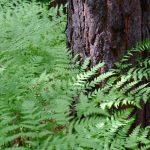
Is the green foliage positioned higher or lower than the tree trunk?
lower

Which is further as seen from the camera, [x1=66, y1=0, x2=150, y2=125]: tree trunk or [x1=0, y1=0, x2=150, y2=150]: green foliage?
[x1=66, y1=0, x2=150, y2=125]: tree trunk

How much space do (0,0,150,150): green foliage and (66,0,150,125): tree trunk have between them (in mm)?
100

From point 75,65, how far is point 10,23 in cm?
110

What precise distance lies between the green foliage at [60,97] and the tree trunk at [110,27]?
10cm

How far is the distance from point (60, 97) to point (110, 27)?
0.71 meters

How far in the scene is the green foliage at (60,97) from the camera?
2.29 m

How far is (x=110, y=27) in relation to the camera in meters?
3.02

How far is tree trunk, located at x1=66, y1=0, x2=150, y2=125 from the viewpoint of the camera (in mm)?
2996

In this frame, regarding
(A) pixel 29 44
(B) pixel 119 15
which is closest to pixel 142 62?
(B) pixel 119 15

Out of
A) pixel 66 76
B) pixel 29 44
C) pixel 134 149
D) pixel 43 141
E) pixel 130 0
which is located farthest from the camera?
pixel 29 44

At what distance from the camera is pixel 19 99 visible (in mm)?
2701

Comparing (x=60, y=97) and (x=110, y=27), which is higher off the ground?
(x=110, y=27)

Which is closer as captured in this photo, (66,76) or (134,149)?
(134,149)

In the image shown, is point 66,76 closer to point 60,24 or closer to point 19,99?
point 19,99
